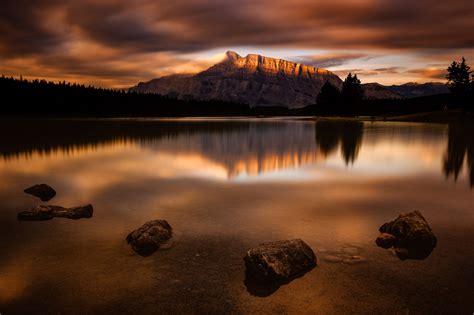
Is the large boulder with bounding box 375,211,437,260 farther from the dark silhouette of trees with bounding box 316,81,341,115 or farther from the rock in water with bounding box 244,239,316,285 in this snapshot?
the dark silhouette of trees with bounding box 316,81,341,115

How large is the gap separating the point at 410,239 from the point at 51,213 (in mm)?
13690

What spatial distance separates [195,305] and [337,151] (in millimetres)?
32110

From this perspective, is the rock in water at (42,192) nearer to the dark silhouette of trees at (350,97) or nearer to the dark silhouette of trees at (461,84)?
the dark silhouette of trees at (461,84)

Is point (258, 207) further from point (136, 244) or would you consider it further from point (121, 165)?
point (121, 165)

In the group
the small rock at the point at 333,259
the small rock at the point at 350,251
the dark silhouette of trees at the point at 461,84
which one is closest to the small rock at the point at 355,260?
the small rock at the point at 333,259

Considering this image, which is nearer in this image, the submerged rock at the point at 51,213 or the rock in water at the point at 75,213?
the submerged rock at the point at 51,213

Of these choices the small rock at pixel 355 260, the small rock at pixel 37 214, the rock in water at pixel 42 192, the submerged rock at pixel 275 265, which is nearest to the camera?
the submerged rock at pixel 275 265

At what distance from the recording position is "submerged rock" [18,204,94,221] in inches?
566

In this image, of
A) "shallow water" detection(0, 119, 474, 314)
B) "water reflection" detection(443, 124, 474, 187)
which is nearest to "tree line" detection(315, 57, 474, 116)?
"water reflection" detection(443, 124, 474, 187)

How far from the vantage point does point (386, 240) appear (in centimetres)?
1148

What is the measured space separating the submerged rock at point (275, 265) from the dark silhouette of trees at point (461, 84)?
4715 inches

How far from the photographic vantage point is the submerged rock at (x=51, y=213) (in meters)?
14.4

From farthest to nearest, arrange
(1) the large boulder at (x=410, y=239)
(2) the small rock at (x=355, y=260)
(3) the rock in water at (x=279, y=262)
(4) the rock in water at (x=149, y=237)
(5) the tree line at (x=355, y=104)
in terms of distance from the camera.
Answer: (5) the tree line at (x=355, y=104) → (4) the rock in water at (x=149, y=237) → (1) the large boulder at (x=410, y=239) → (2) the small rock at (x=355, y=260) → (3) the rock in water at (x=279, y=262)

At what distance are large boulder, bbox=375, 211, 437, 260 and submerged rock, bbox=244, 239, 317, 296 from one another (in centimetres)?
293
